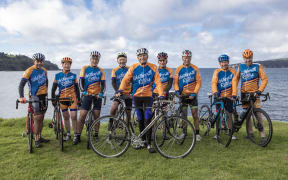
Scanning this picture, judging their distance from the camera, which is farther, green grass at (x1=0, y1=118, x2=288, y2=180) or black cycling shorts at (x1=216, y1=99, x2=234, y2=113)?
black cycling shorts at (x1=216, y1=99, x2=234, y2=113)

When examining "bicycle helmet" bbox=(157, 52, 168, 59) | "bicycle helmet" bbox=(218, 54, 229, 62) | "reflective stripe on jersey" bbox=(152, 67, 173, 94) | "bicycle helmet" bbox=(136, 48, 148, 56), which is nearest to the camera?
"bicycle helmet" bbox=(136, 48, 148, 56)

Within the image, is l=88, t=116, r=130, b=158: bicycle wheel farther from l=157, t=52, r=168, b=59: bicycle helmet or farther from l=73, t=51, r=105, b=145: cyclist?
l=157, t=52, r=168, b=59: bicycle helmet

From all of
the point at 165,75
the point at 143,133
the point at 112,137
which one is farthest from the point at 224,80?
the point at 112,137

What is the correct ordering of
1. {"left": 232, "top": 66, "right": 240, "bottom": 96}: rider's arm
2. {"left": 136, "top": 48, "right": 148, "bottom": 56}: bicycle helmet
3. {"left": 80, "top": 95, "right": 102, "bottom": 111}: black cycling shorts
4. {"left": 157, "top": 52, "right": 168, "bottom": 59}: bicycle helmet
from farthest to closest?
{"left": 157, "top": 52, "right": 168, "bottom": 59}: bicycle helmet
{"left": 232, "top": 66, "right": 240, "bottom": 96}: rider's arm
{"left": 80, "top": 95, "right": 102, "bottom": 111}: black cycling shorts
{"left": 136, "top": 48, "right": 148, "bottom": 56}: bicycle helmet

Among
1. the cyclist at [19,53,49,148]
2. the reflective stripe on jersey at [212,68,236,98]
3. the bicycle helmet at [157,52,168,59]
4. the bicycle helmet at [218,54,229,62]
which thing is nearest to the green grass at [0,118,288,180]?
the cyclist at [19,53,49,148]

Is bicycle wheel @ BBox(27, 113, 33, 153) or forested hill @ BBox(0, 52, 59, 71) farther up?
forested hill @ BBox(0, 52, 59, 71)

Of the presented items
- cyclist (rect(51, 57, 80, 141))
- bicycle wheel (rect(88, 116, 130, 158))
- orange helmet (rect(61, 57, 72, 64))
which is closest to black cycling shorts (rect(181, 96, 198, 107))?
bicycle wheel (rect(88, 116, 130, 158))

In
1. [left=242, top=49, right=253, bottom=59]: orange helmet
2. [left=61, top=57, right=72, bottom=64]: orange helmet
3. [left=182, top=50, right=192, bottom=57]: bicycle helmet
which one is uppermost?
[left=182, top=50, right=192, bottom=57]: bicycle helmet

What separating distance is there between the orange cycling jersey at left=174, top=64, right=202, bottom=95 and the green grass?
71.8 inches

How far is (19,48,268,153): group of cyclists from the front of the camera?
539cm

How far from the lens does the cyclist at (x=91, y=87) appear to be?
6.11 m

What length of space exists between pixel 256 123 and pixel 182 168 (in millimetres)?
3235

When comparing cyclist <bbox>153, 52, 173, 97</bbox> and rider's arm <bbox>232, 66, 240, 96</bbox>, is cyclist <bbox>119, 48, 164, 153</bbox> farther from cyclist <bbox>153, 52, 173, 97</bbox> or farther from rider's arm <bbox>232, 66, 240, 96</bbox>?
rider's arm <bbox>232, 66, 240, 96</bbox>

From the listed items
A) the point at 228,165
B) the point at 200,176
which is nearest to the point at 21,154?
the point at 200,176
